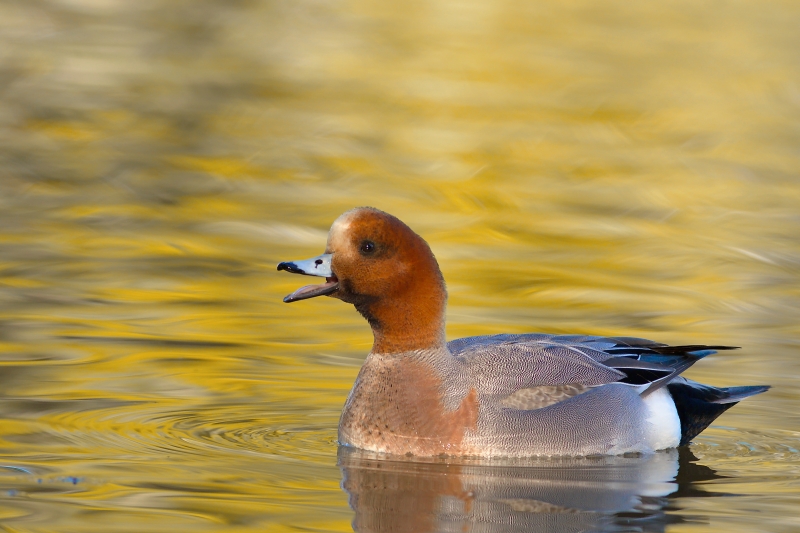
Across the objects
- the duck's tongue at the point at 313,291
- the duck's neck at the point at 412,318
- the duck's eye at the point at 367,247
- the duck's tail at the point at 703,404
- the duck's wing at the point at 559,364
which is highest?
the duck's eye at the point at 367,247

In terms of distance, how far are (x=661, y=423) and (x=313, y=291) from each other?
185cm

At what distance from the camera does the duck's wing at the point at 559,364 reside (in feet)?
22.1

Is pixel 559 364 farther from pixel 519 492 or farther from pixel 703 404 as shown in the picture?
pixel 519 492

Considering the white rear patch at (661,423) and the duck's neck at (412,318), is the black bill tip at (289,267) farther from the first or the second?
the white rear patch at (661,423)

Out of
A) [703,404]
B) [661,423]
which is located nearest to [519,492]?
[661,423]

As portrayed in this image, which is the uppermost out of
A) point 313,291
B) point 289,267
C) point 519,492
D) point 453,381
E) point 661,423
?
point 289,267

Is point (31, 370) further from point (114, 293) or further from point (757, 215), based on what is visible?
point (757, 215)

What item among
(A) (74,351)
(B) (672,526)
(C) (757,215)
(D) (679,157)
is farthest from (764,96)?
(B) (672,526)

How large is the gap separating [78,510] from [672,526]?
86.4 inches

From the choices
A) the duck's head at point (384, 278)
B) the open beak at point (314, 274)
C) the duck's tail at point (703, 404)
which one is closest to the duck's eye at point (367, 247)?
the duck's head at point (384, 278)

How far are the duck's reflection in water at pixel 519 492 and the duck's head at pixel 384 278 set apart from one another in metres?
0.60

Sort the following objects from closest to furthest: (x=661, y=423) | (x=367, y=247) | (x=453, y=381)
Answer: (x=367, y=247), (x=453, y=381), (x=661, y=423)

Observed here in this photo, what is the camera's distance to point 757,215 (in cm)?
1270

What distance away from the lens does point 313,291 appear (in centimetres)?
640
